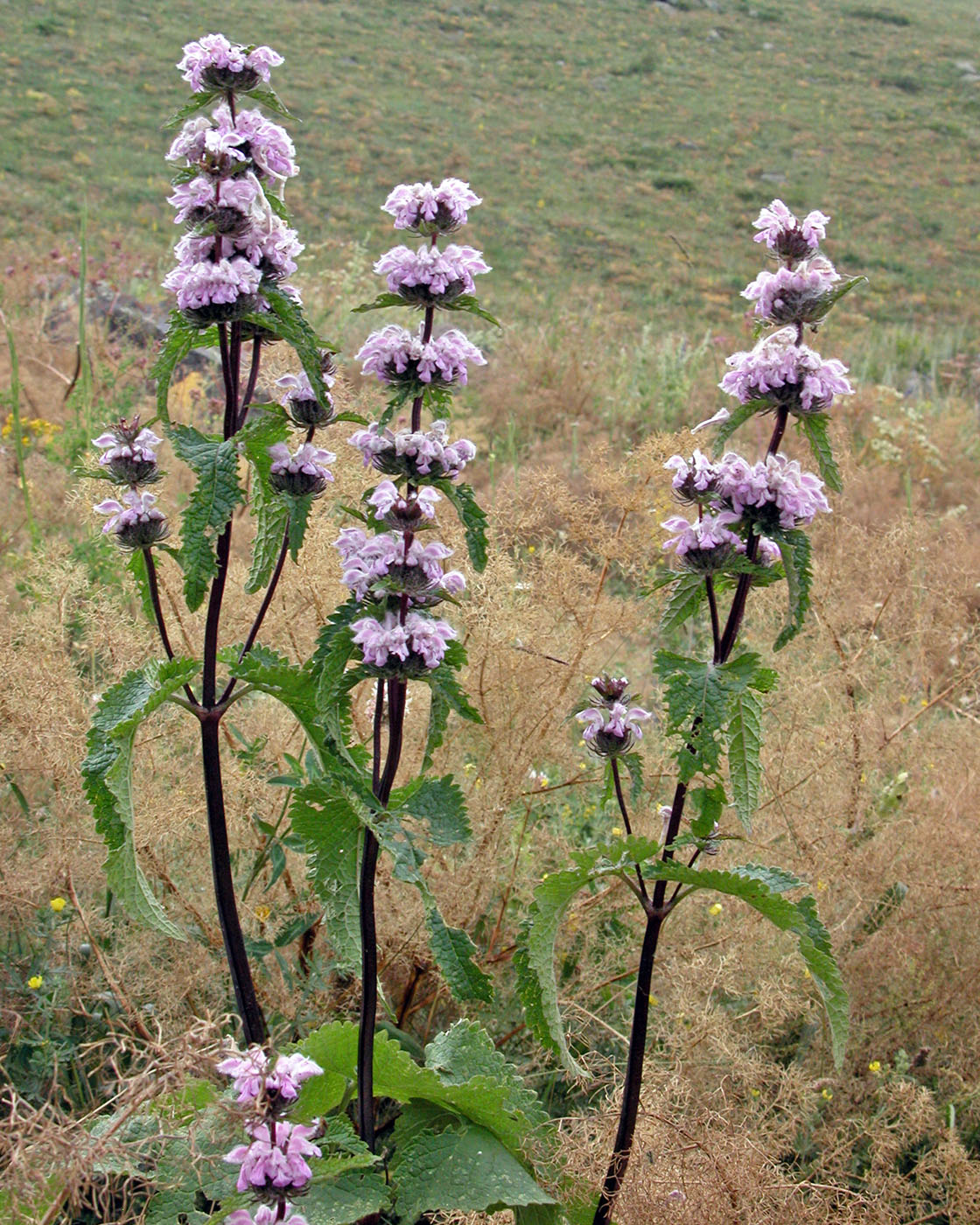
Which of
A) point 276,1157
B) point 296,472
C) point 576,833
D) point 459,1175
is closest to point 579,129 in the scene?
point 576,833

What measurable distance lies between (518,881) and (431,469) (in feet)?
4.19

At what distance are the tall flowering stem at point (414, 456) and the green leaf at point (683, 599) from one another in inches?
11.6

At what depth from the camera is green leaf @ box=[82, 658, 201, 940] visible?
4.90 feet

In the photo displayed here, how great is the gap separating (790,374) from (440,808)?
0.84m

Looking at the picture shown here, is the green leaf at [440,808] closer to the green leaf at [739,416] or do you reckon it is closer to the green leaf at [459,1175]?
the green leaf at [459,1175]

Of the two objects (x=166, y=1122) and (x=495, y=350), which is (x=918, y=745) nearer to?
(x=166, y=1122)

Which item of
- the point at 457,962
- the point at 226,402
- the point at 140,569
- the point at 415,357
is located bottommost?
the point at 457,962

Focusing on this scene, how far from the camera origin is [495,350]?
798 cm

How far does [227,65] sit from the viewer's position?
1.45m

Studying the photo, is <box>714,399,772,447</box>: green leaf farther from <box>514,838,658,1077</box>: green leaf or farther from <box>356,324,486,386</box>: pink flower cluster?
<box>514,838,658,1077</box>: green leaf

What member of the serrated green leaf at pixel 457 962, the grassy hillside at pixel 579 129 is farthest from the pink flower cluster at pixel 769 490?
the grassy hillside at pixel 579 129

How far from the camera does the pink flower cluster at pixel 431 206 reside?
142 cm

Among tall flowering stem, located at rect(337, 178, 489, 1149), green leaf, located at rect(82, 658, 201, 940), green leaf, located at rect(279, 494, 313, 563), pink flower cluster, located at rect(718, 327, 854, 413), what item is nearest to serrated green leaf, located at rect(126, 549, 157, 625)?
green leaf, located at rect(82, 658, 201, 940)

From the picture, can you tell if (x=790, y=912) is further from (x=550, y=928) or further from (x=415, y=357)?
(x=415, y=357)
